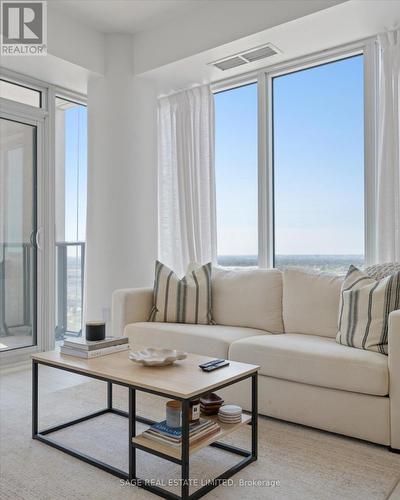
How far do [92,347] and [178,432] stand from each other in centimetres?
71

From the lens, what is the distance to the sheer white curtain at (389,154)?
3129 millimetres

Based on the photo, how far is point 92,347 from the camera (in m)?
2.26

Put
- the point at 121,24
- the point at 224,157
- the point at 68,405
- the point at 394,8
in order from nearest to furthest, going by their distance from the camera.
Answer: the point at 68,405
the point at 394,8
the point at 121,24
the point at 224,157

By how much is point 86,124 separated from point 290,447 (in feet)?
11.9

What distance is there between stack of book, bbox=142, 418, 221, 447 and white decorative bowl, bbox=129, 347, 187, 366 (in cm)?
28

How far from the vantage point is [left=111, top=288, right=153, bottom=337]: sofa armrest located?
3346 millimetres

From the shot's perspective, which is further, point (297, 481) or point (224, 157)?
point (224, 157)

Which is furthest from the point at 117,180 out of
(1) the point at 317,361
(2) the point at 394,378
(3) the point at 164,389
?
(2) the point at 394,378

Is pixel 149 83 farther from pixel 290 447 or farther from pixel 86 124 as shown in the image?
pixel 290 447

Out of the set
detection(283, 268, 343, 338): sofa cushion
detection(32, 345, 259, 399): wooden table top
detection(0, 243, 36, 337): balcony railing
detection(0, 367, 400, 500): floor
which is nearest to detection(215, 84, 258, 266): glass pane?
detection(283, 268, 343, 338): sofa cushion

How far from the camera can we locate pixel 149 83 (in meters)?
4.31

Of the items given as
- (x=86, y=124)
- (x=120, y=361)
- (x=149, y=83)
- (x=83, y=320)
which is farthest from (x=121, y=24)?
(x=120, y=361)

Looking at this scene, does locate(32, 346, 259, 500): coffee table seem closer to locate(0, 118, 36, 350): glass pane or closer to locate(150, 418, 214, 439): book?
locate(150, 418, 214, 439): book

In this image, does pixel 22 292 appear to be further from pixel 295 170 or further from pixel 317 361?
pixel 317 361
